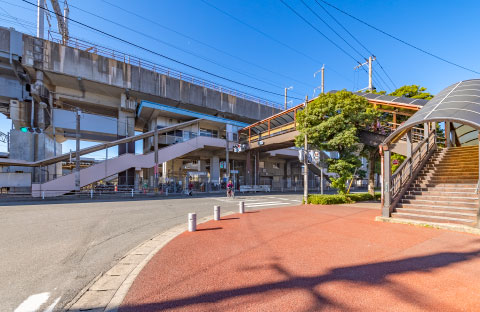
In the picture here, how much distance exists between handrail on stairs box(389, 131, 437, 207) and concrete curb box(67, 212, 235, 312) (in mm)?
8790

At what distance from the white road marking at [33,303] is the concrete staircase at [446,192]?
1007 cm

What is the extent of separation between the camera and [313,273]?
3834mm

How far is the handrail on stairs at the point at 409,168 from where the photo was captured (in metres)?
9.08

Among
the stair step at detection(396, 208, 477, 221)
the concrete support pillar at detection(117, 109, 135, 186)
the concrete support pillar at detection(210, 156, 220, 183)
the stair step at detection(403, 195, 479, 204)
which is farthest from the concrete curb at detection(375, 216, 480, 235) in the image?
the concrete support pillar at detection(117, 109, 135, 186)

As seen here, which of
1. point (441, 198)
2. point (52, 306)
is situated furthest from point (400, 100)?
point (52, 306)

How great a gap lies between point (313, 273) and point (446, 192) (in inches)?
326

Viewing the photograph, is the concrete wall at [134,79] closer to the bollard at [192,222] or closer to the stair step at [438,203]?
the bollard at [192,222]

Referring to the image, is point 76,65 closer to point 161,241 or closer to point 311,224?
point 161,241

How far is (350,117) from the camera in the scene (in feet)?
45.3

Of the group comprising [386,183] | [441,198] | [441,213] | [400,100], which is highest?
[400,100]

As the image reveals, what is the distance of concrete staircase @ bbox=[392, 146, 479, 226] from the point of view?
7.27 metres

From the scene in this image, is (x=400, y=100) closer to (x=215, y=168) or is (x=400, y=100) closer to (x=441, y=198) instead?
(x=441, y=198)

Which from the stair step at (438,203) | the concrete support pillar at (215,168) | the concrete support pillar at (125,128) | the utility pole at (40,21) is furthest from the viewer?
the concrete support pillar at (215,168)

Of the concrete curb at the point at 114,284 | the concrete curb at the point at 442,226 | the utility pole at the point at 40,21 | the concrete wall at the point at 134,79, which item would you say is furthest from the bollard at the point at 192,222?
the utility pole at the point at 40,21
